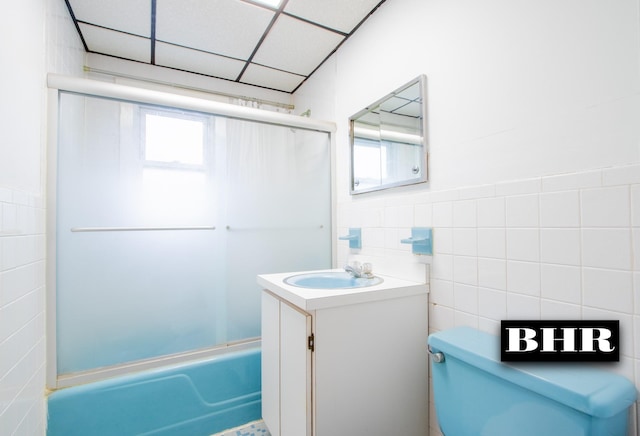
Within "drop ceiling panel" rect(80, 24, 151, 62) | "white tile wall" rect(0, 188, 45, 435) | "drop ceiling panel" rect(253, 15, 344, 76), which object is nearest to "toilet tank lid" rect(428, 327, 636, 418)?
"white tile wall" rect(0, 188, 45, 435)

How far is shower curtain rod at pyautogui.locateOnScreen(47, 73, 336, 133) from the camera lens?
1.34 meters

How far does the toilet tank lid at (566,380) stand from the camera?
2.12ft

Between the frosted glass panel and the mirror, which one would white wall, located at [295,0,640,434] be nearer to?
the mirror

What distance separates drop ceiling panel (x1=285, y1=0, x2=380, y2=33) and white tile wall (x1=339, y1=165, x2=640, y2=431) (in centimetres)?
113

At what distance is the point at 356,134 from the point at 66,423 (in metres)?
2.01

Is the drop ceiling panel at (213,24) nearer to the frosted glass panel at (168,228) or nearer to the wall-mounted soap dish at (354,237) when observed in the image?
the frosted glass panel at (168,228)

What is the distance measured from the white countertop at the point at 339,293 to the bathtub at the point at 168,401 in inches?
24.9

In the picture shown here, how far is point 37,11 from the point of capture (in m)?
1.20

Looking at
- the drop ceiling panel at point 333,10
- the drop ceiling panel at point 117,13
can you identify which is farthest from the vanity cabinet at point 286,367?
the drop ceiling panel at point 117,13

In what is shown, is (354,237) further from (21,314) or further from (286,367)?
(21,314)

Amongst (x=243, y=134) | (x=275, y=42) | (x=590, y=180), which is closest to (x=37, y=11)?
(x=243, y=134)

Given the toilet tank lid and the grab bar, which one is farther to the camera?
the grab bar

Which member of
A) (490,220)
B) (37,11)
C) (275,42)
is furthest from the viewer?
(275,42)

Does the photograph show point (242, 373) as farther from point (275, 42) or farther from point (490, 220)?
point (275, 42)
